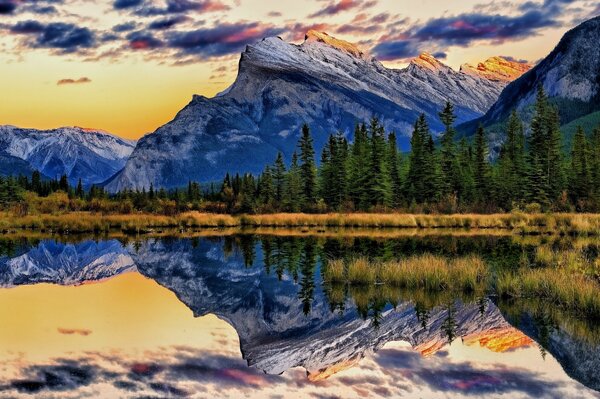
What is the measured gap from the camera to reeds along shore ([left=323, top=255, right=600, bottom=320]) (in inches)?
900

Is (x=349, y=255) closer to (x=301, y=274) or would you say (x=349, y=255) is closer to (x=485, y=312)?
(x=301, y=274)

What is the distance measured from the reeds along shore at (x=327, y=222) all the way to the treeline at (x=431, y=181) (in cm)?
1458

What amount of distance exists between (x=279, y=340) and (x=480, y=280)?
1046 cm

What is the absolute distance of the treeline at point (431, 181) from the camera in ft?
316

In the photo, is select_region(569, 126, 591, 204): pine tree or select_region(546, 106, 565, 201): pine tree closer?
select_region(569, 126, 591, 204): pine tree

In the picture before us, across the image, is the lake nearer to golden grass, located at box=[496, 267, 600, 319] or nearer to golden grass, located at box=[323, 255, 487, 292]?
golden grass, located at box=[496, 267, 600, 319]

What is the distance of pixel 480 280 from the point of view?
28219 millimetres

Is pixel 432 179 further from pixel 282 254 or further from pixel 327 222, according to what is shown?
pixel 282 254

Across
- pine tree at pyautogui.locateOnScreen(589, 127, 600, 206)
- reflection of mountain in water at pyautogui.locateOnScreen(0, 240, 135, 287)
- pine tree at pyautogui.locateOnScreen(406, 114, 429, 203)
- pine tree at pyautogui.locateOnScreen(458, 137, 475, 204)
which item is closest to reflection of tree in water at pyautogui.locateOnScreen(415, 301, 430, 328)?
reflection of mountain in water at pyautogui.locateOnScreen(0, 240, 135, 287)

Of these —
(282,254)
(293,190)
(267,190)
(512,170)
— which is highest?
(512,170)

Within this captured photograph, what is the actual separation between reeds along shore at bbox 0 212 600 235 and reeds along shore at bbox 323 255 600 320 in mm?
37998

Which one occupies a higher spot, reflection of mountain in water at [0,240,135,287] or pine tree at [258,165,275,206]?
pine tree at [258,165,275,206]

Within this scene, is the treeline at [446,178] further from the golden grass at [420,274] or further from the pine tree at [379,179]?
the golden grass at [420,274]

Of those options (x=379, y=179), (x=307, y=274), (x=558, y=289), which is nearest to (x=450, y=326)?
(x=558, y=289)
